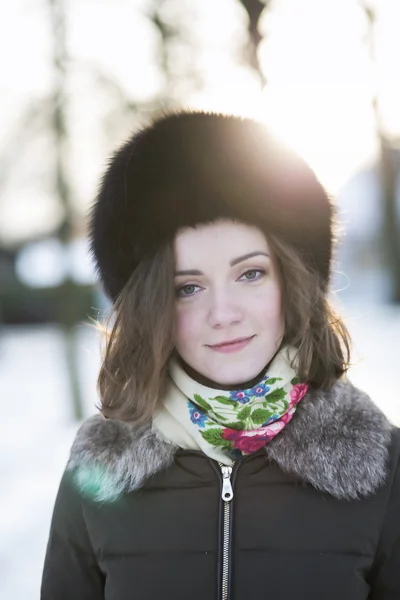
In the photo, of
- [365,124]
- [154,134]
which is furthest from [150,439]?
[365,124]

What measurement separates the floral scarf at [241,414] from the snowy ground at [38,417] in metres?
0.36

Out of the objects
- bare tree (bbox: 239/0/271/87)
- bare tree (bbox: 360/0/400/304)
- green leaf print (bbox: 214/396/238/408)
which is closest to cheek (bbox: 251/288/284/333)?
green leaf print (bbox: 214/396/238/408)

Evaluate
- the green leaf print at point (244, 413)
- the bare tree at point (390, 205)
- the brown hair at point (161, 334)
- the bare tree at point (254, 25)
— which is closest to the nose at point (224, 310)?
the brown hair at point (161, 334)

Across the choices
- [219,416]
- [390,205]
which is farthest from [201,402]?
[390,205]

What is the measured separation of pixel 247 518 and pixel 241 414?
25 cm

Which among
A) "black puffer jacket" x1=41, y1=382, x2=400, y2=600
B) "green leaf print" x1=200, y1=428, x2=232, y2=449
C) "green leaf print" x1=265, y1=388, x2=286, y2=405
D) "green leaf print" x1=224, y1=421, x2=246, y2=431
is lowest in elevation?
"black puffer jacket" x1=41, y1=382, x2=400, y2=600

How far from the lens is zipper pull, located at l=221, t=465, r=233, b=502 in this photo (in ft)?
5.39

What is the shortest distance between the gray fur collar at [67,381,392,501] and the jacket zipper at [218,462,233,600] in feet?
0.41

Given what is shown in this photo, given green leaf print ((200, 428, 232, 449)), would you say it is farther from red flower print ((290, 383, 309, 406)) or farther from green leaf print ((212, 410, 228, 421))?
red flower print ((290, 383, 309, 406))

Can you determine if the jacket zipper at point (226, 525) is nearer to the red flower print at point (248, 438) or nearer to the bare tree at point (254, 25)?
the red flower print at point (248, 438)

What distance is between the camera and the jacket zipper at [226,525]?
5.26 ft

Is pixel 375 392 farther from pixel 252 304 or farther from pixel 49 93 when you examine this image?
pixel 252 304

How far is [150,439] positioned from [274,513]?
375 mm

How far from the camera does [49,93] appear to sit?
6387 millimetres
